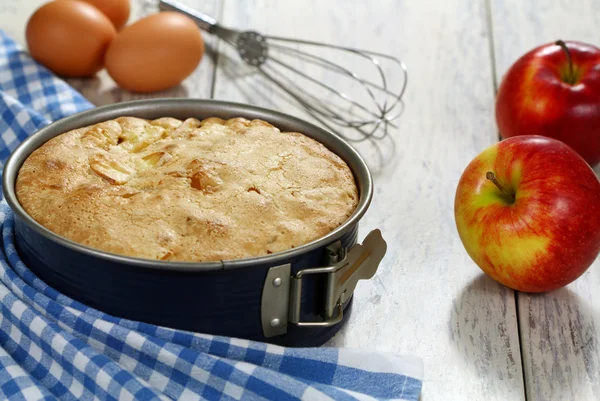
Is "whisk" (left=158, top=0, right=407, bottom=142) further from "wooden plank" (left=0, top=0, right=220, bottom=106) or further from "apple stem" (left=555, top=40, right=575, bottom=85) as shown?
"apple stem" (left=555, top=40, right=575, bottom=85)

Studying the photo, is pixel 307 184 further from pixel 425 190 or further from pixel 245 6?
pixel 245 6

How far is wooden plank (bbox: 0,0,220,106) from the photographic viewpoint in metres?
1.97

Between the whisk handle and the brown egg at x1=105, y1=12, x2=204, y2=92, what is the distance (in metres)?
0.24

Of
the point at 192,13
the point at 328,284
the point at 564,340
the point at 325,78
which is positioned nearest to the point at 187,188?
the point at 328,284

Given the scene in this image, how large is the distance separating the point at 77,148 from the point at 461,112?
96 centimetres

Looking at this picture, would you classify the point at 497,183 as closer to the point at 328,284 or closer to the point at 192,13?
the point at 328,284

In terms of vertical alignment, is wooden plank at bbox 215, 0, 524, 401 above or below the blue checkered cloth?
below

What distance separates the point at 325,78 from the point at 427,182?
0.48 metres

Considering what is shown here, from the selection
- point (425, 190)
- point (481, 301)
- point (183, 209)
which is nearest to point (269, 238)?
point (183, 209)

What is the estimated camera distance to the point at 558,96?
1.72 meters

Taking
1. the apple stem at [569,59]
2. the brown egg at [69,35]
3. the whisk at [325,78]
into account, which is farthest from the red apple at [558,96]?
the brown egg at [69,35]

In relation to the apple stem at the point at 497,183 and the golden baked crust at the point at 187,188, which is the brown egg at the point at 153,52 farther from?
the apple stem at the point at 497,183

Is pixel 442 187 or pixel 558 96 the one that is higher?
pixel 558 96

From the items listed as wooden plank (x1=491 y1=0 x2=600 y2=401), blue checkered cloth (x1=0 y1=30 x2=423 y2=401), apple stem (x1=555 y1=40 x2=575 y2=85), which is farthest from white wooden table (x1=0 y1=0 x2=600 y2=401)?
apple stem (x1=555 y1=40 x2=575 y2=85)
